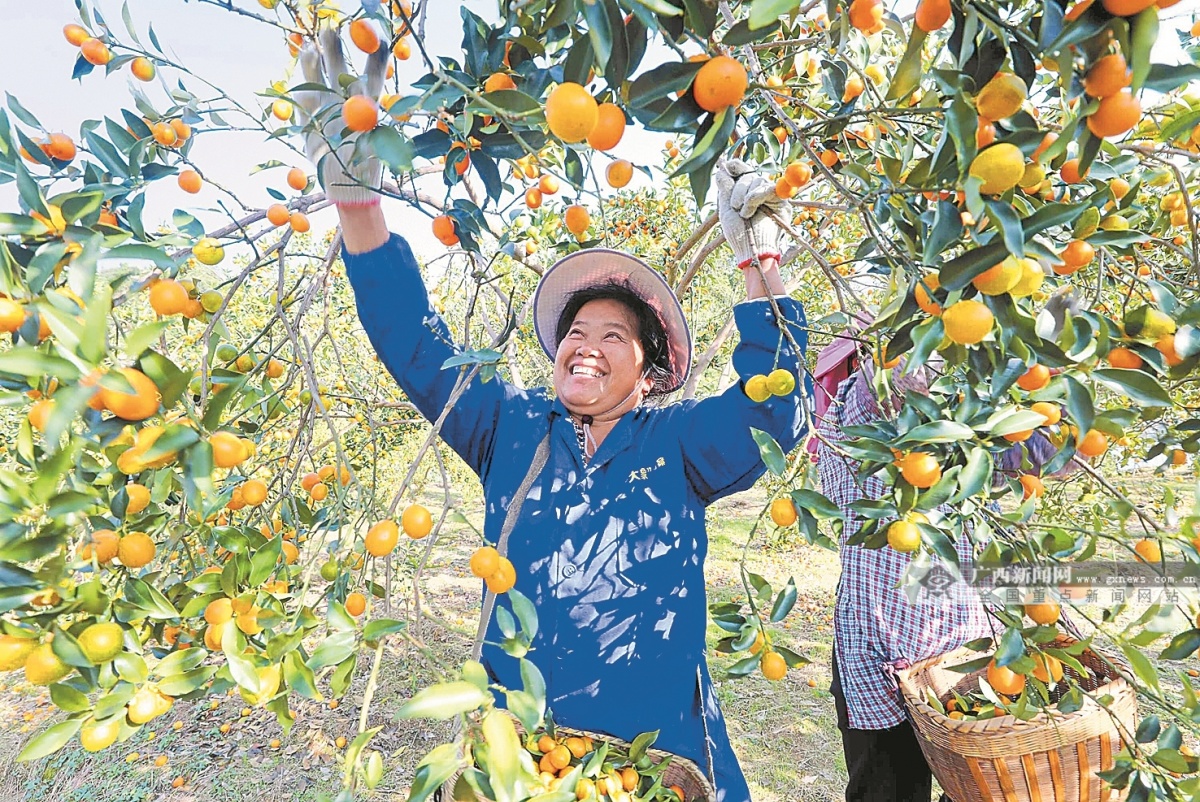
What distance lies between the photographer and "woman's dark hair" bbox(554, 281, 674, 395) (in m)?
1.85

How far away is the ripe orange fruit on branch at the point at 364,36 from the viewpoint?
0.87 m

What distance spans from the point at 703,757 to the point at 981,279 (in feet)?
4.23

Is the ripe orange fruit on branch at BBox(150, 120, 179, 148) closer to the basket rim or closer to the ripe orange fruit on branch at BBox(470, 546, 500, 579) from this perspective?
the ripe orange fruit on branch at BBox(470, 546, 500, 579)

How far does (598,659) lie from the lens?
1482 mm

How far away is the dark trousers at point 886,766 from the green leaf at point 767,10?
2.17m

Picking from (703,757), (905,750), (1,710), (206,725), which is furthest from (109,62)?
(1,710)

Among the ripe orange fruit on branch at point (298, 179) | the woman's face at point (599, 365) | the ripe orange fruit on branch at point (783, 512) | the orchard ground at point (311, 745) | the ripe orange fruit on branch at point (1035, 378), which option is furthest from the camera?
the orchard ground at point (311, 745)

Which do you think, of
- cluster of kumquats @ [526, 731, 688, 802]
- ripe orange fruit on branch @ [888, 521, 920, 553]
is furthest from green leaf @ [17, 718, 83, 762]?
ripe orange fruit on branch @ [888, 521, 920, 553]

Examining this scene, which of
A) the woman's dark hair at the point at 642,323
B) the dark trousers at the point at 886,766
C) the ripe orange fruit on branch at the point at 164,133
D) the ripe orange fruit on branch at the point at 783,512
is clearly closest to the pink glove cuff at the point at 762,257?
the woman's dark hair at the point at 642,323

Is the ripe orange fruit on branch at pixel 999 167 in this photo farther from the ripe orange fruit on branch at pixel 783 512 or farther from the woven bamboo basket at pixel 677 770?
the woven bamboo basket at pixel 677 770

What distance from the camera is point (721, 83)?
1.99 ft

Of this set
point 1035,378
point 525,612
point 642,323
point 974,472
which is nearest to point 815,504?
point 974,472

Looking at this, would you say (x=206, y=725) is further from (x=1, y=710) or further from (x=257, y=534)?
(x=257, y=534)

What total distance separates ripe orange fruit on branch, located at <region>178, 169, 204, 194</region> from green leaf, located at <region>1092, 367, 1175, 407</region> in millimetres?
1527
